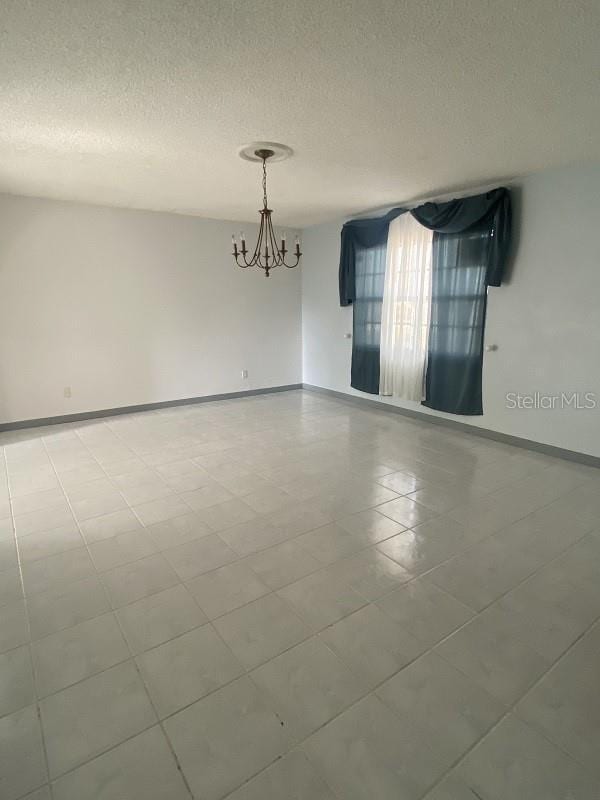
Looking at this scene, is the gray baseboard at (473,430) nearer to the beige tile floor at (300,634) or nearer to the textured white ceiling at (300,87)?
the beige tile floor at (300,634)

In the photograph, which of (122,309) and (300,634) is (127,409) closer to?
(122,309)

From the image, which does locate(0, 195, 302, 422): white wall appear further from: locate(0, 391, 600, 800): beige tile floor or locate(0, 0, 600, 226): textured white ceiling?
locate(0, 391, 600, 800): beige tile floor

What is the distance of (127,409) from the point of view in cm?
533

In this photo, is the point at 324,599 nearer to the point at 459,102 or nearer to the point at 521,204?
the point at 459,102

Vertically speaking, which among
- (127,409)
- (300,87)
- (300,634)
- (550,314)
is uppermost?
(300,87)

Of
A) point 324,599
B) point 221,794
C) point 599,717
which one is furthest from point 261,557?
point 599,717

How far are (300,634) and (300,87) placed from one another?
2624mm

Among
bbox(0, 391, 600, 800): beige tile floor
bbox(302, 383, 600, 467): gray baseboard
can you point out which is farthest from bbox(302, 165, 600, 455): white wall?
bbox(0, 391, 600, 800): beige tile floor

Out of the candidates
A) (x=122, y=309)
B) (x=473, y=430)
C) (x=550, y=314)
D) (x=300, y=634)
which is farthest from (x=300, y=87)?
(x=122, y=309)

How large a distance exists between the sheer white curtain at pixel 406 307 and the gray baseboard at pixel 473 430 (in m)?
0.24

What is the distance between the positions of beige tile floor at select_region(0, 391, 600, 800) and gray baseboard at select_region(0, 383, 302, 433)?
1592 millimetres

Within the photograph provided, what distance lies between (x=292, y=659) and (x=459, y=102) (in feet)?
9.44

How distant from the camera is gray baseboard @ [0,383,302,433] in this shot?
4.71 meters

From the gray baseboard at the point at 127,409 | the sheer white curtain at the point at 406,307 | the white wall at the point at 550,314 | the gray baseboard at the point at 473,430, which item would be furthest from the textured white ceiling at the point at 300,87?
the gray baseboard at the point at 127,409
